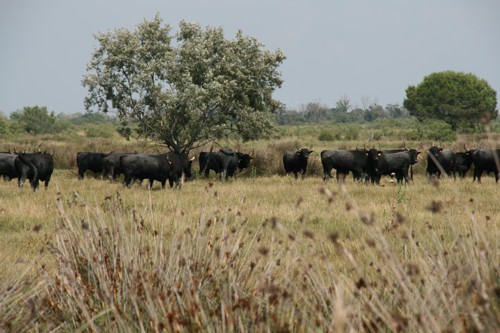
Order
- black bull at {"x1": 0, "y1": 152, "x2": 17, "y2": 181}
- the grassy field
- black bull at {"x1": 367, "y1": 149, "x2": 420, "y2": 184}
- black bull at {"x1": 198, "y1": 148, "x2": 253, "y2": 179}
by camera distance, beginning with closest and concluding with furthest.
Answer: the grassy field
black bull at {"x1": 0, "y1": 152, "x2": 17, "y2": 181}
black bull at {"x1": 367, "y1": 149, "x2": 420, "y2": 184}
black bull at {"x1": 198, "y1": 148, "x2": 253, "y2": 179}

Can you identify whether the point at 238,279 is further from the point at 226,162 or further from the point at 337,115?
the point at 337,115

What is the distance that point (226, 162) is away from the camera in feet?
84.6

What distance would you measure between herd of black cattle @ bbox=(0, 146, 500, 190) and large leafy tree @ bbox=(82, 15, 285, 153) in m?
1.81

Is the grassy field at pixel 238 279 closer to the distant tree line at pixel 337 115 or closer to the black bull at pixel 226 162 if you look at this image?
the black bull at pixel 226 162

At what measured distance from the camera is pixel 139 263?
483 centimetres

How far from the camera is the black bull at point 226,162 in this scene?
84.9 ft

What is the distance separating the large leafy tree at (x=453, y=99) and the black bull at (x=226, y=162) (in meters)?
53.9

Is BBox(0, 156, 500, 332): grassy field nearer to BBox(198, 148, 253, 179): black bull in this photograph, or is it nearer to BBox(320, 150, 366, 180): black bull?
BBox(320, 150, 366, 180): black bull

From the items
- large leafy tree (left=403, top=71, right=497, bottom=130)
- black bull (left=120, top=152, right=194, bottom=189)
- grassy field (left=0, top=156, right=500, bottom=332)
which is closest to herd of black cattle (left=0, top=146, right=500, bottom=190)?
black bull (left=120, top=152, right=194, bottom=189)

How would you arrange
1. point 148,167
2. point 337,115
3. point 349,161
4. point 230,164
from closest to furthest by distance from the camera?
1. point 148,167
2. point 349,161
3. point 230,164
4. point 337,115

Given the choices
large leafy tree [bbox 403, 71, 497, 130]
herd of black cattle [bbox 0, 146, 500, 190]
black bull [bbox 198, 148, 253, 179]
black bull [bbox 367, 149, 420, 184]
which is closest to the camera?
herd of black cattle [bbox 0, 146, 500, 190]

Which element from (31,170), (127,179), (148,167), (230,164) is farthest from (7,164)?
(230,164)

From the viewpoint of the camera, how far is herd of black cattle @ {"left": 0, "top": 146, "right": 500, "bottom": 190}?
1928 cm

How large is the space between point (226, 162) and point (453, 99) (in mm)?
58022
